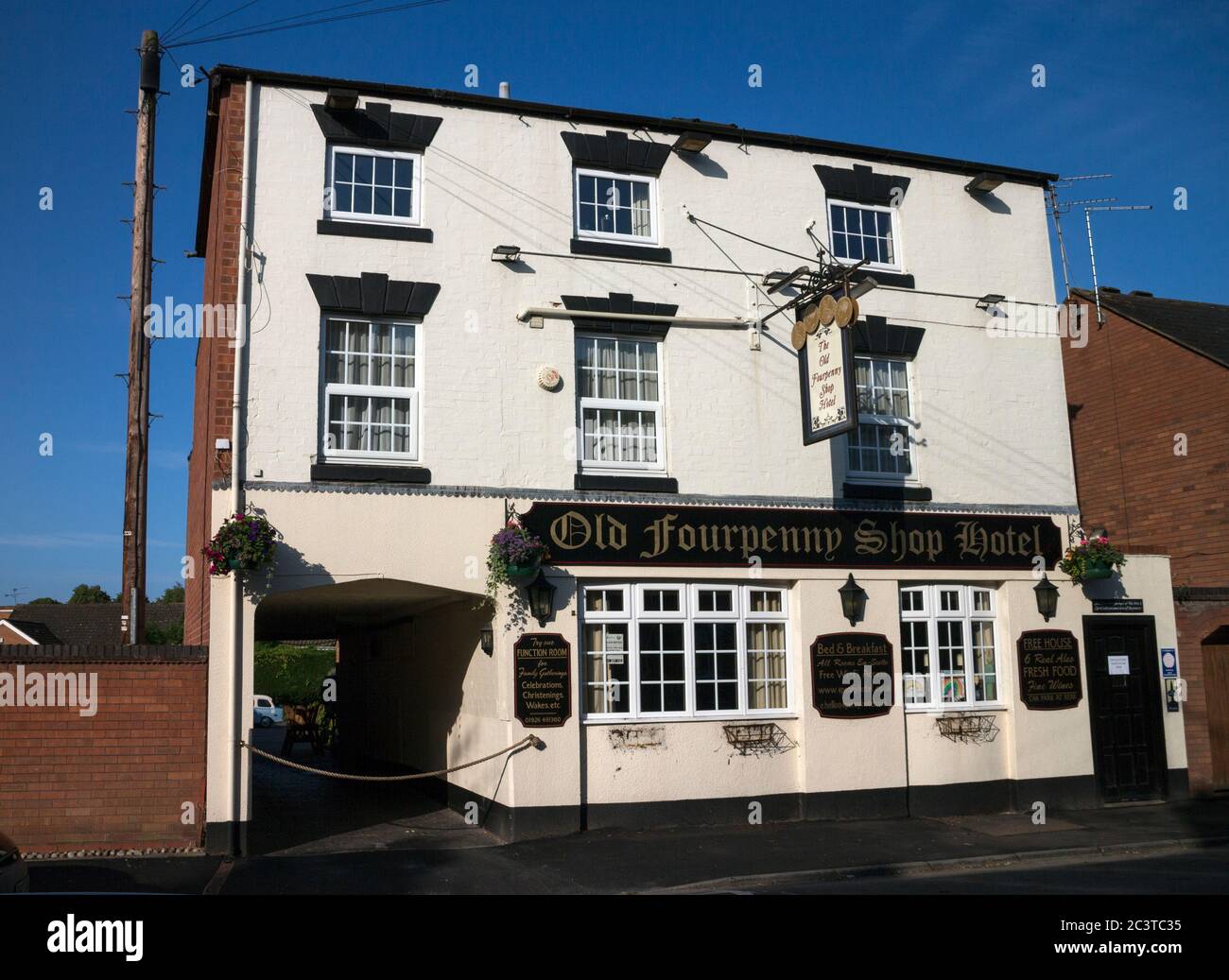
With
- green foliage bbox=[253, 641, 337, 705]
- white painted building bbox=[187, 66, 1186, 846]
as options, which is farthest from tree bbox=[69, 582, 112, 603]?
white painted building bbox=[187, 66, 1186, 846]

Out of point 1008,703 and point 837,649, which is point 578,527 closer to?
point 837,649

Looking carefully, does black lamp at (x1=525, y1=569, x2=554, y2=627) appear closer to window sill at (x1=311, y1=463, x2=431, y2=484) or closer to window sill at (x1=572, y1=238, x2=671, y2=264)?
window sill at (x1=311, y1=463, x2=431, y2=484)

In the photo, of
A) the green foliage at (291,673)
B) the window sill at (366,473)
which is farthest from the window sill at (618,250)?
the green foliage at (291,673)

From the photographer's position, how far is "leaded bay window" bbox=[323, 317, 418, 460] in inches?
496

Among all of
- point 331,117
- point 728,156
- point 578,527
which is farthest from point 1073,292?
point 331,117

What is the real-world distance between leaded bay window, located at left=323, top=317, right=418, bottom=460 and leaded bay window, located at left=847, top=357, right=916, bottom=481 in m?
6.19

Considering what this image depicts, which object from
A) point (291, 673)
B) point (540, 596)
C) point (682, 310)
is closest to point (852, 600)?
point (540, 596)

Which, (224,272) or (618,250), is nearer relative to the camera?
(224,272)

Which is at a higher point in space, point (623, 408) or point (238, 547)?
point (623, 408)

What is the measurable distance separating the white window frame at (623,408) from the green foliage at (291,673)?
2971 cm

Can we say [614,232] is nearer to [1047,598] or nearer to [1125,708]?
[1047,598]

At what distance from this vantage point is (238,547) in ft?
36.9

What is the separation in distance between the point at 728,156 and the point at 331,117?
546 cm

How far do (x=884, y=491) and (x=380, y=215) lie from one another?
7.67 metres
